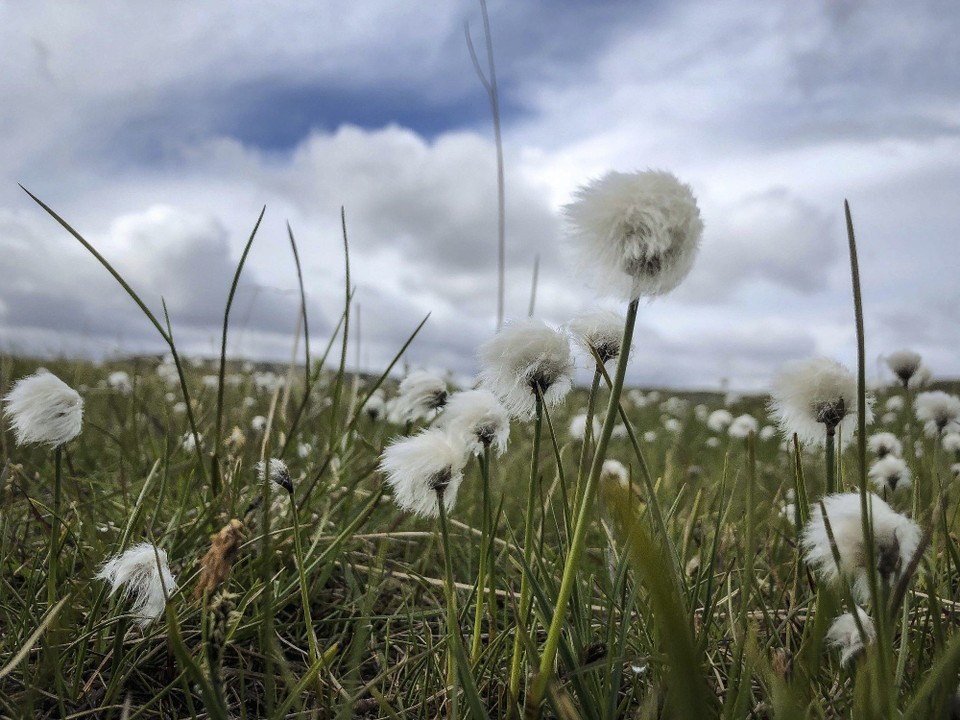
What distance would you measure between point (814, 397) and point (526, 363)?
0.64 metres

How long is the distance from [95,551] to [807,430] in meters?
1.99

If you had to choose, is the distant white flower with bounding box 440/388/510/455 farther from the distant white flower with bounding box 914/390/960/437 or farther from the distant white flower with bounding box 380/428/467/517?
the distant white flower with bounding box 914/390/960/437

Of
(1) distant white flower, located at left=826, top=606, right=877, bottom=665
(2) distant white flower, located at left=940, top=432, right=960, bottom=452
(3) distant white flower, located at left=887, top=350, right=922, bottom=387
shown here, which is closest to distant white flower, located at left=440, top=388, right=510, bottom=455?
(1) distant white flower, located at left=826, top=606, right=877, bottom=665

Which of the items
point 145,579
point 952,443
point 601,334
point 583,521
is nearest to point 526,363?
point 601,334

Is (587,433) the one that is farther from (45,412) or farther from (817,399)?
(45,412)

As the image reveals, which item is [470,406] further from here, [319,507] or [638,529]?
[319,507]

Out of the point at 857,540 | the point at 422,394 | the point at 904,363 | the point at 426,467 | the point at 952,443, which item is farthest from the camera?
the point at 952,443

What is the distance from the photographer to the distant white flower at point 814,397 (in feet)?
4.68

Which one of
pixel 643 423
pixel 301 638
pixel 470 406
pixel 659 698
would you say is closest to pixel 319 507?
pixel 301 638

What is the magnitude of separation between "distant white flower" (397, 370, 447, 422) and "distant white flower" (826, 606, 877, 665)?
1.09m

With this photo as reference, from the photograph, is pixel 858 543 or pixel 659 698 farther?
pixel 659 698

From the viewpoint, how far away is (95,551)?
81.5 inches

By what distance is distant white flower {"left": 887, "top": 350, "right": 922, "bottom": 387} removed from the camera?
297cm

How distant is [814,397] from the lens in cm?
146
